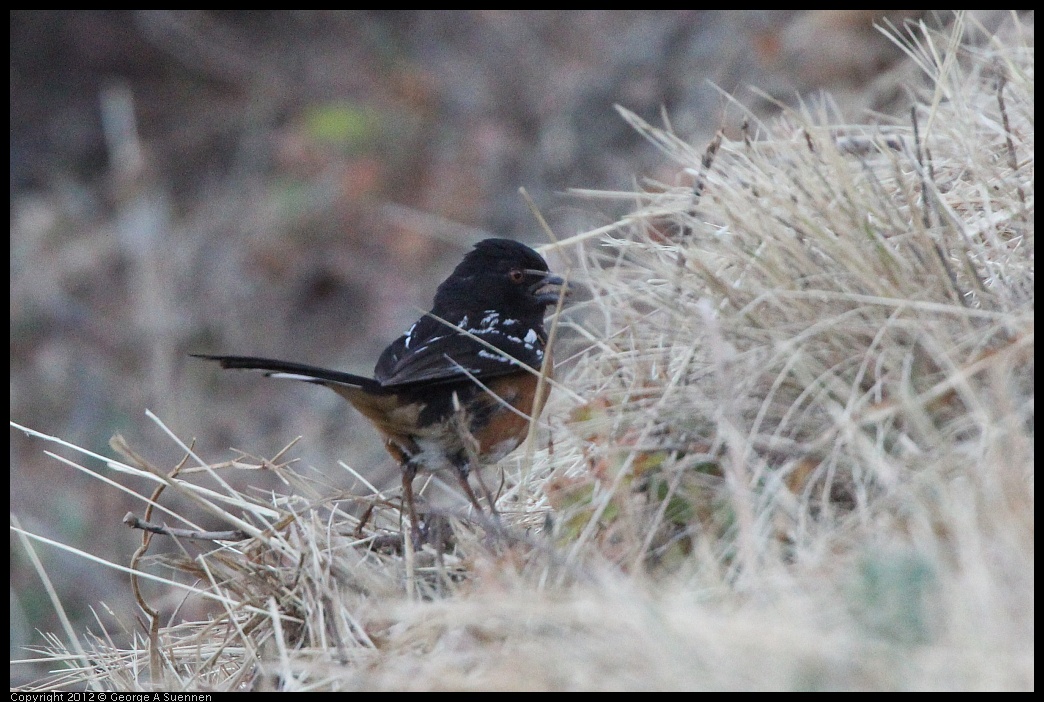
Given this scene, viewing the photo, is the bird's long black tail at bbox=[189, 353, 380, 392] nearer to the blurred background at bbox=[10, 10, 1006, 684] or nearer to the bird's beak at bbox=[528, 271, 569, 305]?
the bird's beak at bbox=[528, 271, 569, 305]

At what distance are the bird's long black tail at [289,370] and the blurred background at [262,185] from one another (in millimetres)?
3237

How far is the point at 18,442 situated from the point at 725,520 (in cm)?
606

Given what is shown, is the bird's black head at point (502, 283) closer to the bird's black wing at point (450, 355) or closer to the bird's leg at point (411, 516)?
the bird's black wing at point (450, 355)

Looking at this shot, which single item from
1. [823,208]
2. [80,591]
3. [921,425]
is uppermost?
[823,208]

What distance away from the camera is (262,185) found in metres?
7.67

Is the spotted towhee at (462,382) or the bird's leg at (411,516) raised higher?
the spotted towhee at (462,382)

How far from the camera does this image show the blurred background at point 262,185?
20.0 feet

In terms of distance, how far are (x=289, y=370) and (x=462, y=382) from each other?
0.60m

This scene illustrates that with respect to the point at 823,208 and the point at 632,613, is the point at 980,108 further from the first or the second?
the point at 632,613

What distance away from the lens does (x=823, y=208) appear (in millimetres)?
1896

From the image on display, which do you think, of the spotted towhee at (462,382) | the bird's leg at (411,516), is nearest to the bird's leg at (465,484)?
the spotted towhee at (462,382)

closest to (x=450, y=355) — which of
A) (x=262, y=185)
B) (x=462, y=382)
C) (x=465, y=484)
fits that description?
(x=462, y=382)

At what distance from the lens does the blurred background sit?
6.10 metres

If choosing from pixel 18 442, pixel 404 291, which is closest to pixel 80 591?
pixel 18 442
